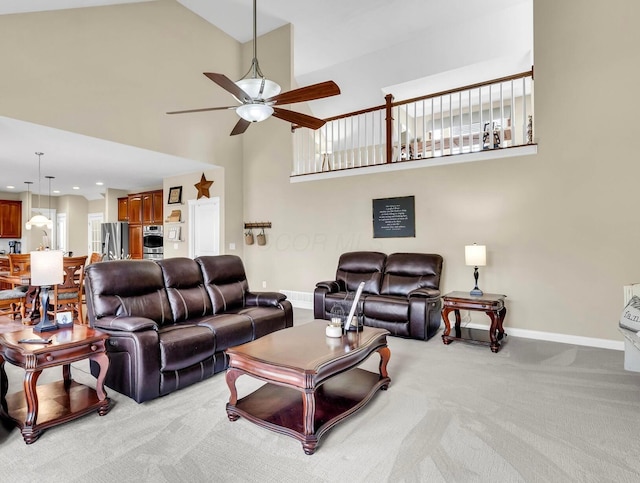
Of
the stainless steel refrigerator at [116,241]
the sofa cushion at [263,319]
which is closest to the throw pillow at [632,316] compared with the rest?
the sofa cushion at [263,319]

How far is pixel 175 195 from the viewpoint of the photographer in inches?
288

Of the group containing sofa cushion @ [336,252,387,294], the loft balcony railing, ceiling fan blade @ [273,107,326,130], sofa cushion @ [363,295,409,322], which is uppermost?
the loft balcony railing

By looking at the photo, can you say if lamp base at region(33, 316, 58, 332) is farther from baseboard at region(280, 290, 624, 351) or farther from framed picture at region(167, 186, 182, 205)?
framed picture at region(167, 186, 182, 205)

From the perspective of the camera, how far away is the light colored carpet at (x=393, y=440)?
1.82 metres

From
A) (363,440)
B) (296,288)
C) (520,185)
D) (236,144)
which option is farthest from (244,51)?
(363,440)

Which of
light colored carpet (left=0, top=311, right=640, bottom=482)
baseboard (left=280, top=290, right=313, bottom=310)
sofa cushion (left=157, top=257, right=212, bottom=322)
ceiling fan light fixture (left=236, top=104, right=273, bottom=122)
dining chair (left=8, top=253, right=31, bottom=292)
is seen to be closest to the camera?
light colored carpet (left=0, top=311, right=640, bottom=482)

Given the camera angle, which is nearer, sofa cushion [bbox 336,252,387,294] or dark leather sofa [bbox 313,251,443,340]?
dark leather sofa [bbox 313,251,443,340]

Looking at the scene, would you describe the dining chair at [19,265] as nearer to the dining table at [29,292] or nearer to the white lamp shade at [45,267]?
the dining table at [29,292]

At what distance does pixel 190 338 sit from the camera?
285 cm

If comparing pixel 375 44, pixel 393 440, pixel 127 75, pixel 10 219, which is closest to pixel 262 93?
pixel 393 440

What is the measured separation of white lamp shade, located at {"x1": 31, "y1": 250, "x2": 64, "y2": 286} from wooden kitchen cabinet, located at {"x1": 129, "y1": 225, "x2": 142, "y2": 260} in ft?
19.6

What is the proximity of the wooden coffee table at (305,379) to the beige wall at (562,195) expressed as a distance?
2.61 meters

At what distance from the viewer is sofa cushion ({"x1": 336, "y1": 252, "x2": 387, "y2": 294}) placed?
16.2ft

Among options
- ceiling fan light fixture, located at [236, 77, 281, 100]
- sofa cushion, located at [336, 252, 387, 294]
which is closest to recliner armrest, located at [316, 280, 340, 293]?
sofa cushion, located at [336, 252, 387, 294]
